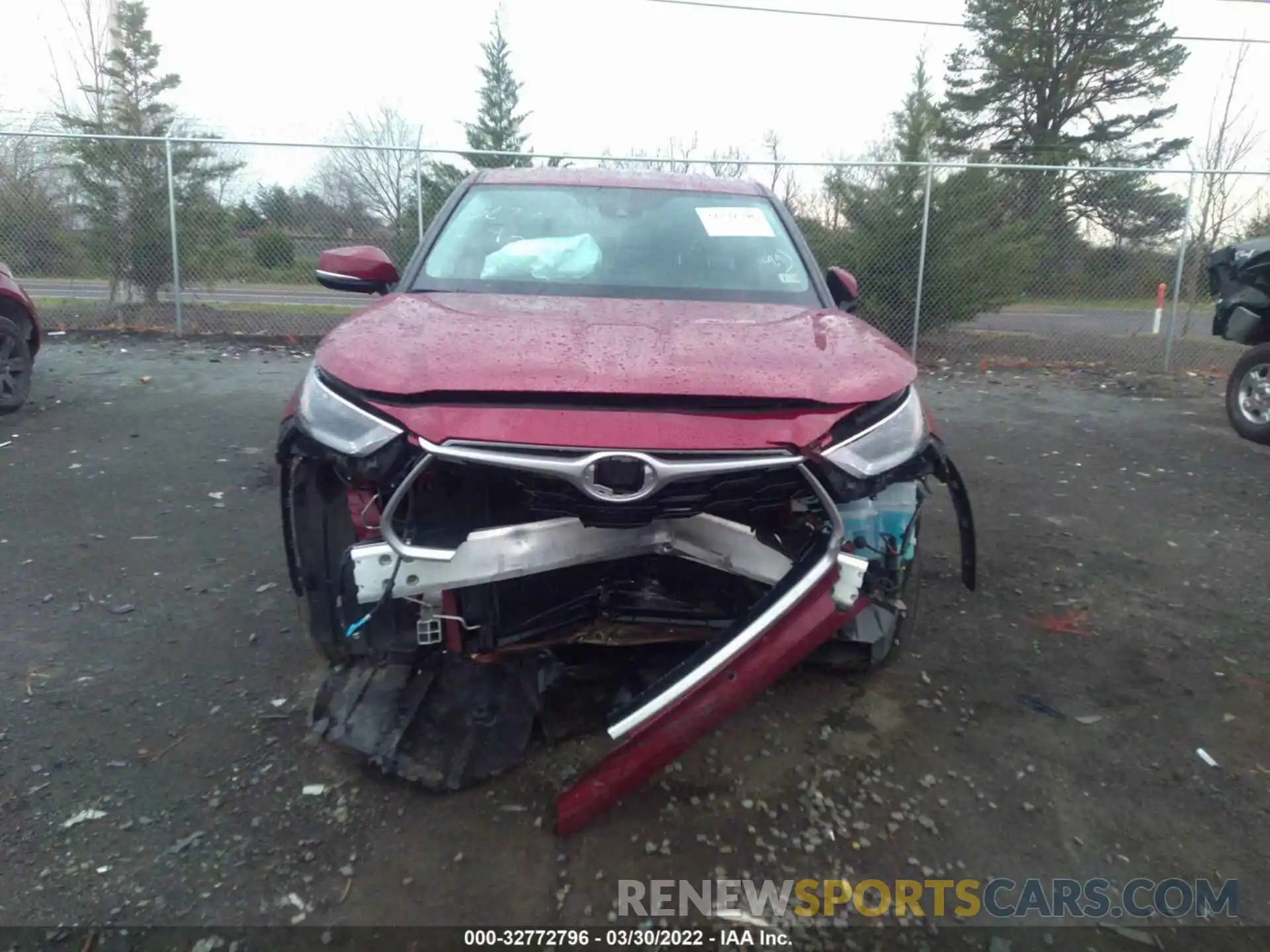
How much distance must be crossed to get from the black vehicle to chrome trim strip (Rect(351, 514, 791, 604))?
6196 mm

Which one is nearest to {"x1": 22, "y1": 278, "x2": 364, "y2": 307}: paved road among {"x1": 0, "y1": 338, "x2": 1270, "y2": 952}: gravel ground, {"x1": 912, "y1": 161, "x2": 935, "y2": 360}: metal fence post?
→ {"x1": 912, "y1": 161, "x2": 935, "y2": 360}: metal fence post

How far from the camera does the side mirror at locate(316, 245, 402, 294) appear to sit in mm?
3488

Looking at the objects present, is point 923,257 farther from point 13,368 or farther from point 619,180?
point 13,368

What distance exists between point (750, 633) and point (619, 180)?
242cm

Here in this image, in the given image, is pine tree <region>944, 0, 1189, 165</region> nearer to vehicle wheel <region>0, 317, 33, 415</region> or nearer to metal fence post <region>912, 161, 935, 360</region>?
metal fence post <region>912, 161, 935, 360</region>

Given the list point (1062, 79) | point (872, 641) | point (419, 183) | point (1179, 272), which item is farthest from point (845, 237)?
point (1062, 79)

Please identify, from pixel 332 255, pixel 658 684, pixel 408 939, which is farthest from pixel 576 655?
pixel 332 255

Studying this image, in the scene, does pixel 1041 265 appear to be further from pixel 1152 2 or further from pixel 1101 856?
pixel 1152 2

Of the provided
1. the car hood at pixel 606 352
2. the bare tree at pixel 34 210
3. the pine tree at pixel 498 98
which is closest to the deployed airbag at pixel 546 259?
the car hood at pixel 606 352

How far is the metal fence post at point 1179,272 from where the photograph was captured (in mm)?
9703

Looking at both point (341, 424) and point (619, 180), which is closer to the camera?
point (341, 424)

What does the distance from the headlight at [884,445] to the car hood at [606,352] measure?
8 centimetres

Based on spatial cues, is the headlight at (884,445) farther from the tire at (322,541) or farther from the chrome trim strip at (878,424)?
the tire at (322,541)

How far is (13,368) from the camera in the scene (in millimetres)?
6527
